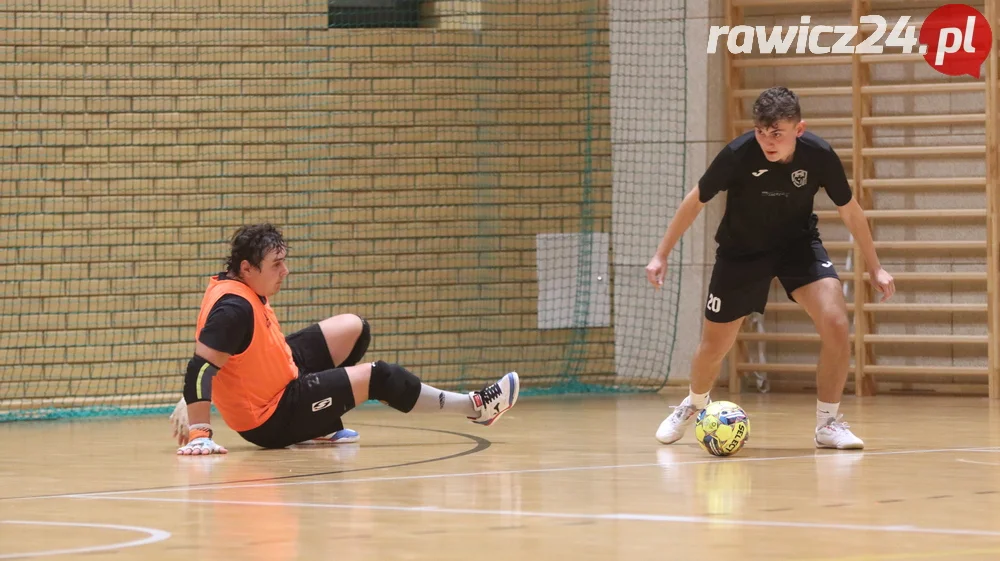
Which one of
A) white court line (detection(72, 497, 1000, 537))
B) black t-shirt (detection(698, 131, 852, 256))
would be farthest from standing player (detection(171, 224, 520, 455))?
black t-shirt (detection(698, 131, 852, 256))

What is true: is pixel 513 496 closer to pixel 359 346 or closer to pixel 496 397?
pixel 496 397

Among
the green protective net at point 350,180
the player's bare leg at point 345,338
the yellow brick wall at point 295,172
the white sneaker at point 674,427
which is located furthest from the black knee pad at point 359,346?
the yellow brick wall at point 295,172

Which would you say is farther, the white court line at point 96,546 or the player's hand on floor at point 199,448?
the player's hand on floor at point 199,448

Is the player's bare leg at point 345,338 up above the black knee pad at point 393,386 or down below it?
above

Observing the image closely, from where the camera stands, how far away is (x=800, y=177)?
633cm

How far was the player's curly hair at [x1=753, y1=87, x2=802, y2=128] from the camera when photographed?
6.02 meters

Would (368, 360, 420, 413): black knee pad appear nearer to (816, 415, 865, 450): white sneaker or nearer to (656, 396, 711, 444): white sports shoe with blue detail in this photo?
(656, 396, 711, 444): white sports shoe with blue detail

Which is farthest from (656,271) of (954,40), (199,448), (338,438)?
(954,40)

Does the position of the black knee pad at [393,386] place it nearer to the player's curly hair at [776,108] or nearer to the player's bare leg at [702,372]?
the player's bare leg at [702,372]

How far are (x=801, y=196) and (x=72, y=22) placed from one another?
533 centimetres

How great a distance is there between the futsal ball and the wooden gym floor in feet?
0.28

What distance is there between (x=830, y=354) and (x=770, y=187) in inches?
30.2

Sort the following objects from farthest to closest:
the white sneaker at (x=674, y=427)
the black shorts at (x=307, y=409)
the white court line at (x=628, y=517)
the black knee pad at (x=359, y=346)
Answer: the black knee pad at (x=359, y=346) → the white sneaker at (x=674, y=427) → the black shorts at (x=307, y=409) → the white court line at (x=628, y=517)

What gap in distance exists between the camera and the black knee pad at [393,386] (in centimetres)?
649
